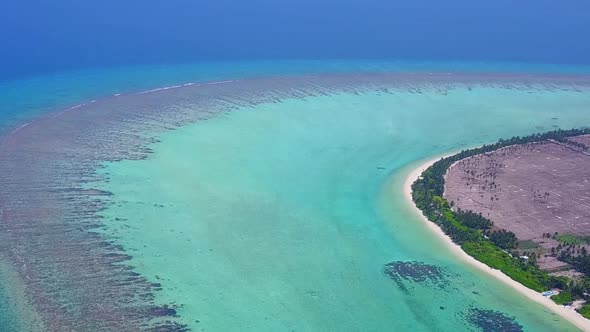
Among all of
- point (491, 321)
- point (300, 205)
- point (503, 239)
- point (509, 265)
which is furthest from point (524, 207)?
point (300, 205)

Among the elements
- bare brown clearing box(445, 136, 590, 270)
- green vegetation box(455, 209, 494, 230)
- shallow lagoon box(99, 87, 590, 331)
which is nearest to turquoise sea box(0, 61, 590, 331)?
shallow lagoon box(99, 87, 590, 331)

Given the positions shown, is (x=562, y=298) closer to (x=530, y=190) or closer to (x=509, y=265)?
(x=509, y=265)

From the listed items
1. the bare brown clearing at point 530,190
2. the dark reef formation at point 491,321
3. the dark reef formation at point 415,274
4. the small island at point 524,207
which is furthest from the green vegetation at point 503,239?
the dark reef formation at point 491,321

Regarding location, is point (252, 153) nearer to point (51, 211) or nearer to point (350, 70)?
point (51, 211)

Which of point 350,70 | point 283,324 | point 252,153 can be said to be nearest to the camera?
point 283,324

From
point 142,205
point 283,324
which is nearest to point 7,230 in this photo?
point 142,205

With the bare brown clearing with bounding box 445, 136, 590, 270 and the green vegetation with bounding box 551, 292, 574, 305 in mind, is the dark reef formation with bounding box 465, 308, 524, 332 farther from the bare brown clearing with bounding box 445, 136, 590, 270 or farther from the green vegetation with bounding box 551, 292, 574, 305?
the bare brown clearing with bounding box 445, 136, 590, 270
